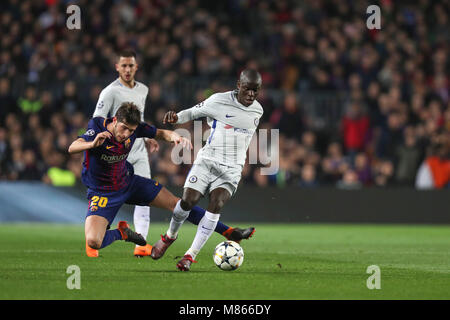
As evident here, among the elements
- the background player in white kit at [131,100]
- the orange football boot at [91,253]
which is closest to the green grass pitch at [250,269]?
the orange football boot at [91,253]

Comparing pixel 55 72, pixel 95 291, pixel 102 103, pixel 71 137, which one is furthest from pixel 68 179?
pixel 95 291

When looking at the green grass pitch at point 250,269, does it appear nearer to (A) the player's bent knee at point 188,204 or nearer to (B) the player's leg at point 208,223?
(B) the player's leg at point 208,223

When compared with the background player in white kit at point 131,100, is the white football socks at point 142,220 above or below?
below

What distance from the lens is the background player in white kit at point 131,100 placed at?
33.9ft

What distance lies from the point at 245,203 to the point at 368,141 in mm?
3402

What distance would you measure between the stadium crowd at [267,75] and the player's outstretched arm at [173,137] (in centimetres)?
729

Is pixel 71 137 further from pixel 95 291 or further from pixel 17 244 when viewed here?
pixel 95 291

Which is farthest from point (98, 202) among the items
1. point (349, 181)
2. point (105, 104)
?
point (349, 181)

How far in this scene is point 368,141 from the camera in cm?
1861

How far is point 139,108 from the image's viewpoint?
34.5 ft

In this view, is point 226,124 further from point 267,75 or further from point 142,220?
point 267,75

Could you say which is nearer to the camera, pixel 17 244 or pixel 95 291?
pixel 95 291

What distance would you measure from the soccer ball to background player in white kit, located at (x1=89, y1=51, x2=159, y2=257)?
164cm

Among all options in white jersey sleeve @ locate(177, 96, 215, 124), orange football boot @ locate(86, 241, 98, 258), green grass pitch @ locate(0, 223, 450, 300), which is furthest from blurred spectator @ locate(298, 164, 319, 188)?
white jersey sleeve @ locate(177, 96, 215, 124)
